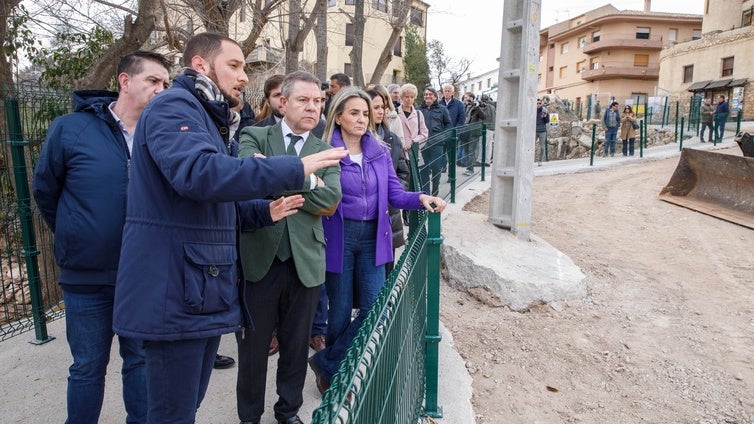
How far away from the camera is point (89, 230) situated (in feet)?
7.46

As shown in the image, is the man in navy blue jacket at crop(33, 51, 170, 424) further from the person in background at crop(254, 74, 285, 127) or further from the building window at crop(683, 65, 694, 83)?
the building window at crop(683, 65, 694, 83)

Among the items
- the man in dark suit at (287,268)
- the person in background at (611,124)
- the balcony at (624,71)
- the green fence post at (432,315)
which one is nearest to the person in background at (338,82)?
the man in dark suit at (287,268)

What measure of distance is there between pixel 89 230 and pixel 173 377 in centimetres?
85

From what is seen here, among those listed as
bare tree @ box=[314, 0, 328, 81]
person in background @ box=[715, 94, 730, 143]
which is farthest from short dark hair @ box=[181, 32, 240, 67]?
person in background @ box=[715, 94, 730, 143]

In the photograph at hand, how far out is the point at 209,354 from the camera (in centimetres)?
201

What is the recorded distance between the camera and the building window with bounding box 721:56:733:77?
37.2 meters

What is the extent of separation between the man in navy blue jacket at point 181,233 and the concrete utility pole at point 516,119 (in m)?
4.48

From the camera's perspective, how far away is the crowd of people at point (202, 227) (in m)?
1.70

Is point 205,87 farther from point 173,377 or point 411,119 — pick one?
point 411,119

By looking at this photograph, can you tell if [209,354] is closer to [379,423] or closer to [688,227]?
[379,423]

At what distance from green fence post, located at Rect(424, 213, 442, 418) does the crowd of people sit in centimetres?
13

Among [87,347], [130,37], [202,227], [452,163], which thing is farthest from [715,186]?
[87,347]

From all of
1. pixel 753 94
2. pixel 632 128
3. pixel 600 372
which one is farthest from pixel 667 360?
pixel 753 94

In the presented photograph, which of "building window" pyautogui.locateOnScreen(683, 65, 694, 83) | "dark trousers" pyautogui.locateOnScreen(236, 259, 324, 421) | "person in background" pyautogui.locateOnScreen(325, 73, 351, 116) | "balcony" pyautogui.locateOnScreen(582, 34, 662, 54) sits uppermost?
"balcony" pyautogui.locateOnScreen(582, 34, 662, 54)
